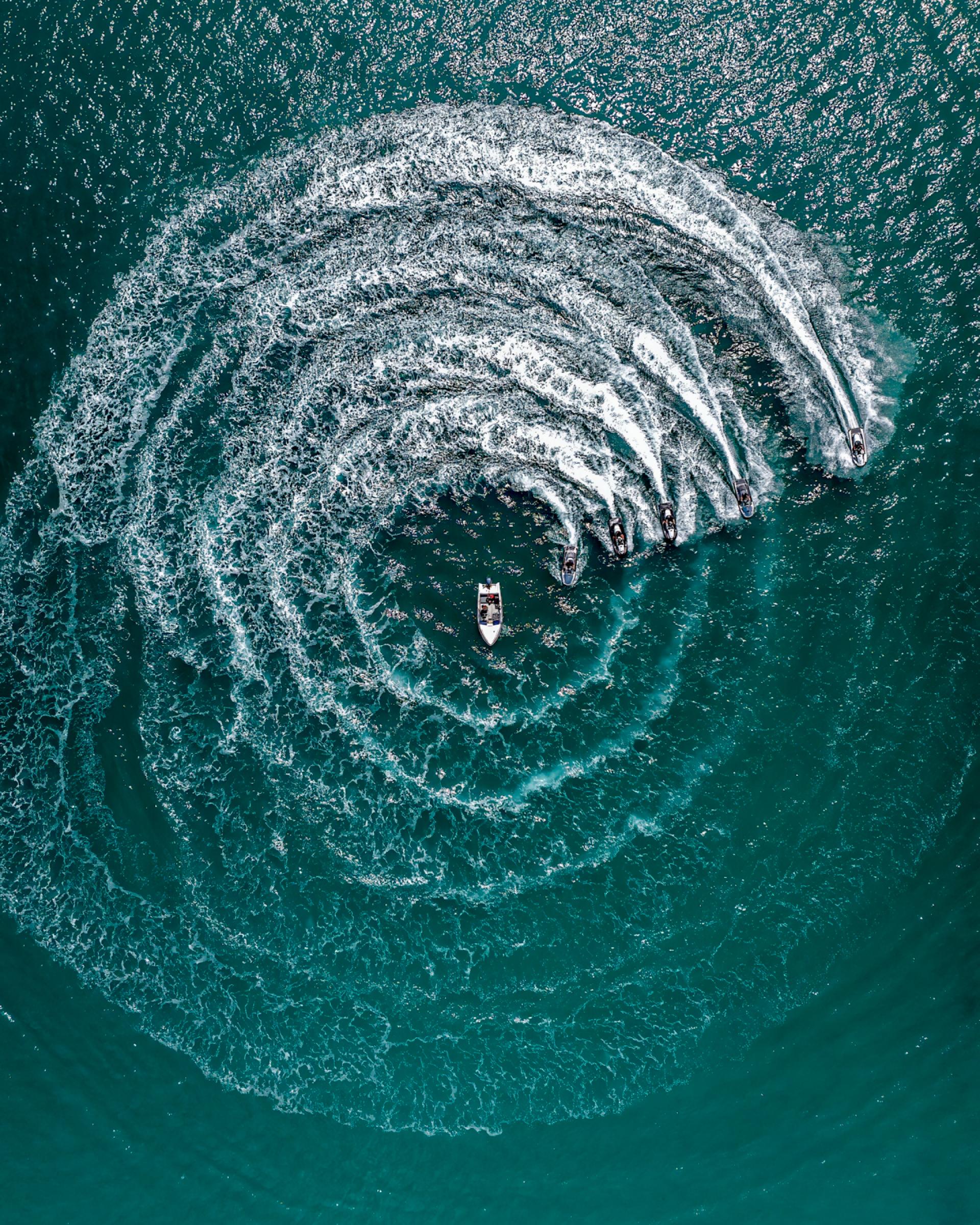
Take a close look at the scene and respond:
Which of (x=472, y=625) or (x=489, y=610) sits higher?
(x=489, y=610)

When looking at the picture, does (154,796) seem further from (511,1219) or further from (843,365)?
(843,365)

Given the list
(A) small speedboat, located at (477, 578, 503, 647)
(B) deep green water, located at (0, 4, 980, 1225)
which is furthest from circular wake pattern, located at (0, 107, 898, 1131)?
(A) small speedboat, located at (477, 578, 503, 647)

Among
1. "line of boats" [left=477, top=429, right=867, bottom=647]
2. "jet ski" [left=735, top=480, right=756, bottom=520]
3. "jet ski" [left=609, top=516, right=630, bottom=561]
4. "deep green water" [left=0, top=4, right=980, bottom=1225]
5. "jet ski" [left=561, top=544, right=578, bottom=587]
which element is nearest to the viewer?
"deep green water" [left=0, top=4, right=980, bottom=1225]

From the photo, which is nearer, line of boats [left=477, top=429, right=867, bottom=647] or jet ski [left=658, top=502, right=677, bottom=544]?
line of boats [left=477, top=429, right=867, bottom=647]

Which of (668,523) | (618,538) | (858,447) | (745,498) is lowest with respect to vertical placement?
(618,538)

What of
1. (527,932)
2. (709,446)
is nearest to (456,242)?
(709,446)

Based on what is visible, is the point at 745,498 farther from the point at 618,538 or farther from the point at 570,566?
the point at 570,566

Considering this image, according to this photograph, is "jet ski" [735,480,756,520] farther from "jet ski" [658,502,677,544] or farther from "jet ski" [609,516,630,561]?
"jet ski" [609,516,630,561]

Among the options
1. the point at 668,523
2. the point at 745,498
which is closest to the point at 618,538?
the point at 668,523

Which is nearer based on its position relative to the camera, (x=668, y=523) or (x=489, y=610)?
(x=489, y=610)
